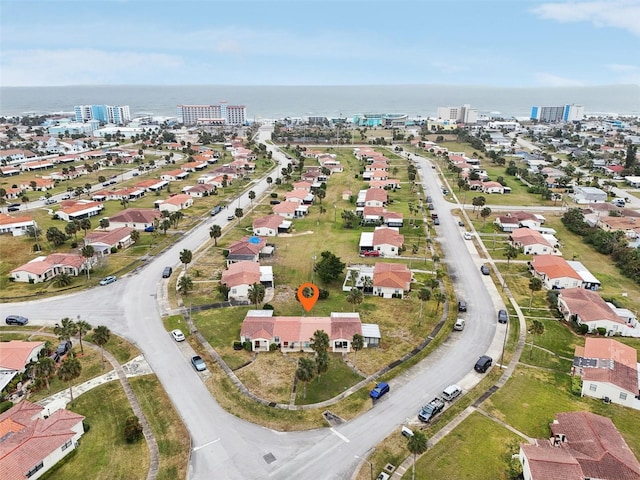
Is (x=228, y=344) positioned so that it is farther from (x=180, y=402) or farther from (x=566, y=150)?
(x=566, y=150)

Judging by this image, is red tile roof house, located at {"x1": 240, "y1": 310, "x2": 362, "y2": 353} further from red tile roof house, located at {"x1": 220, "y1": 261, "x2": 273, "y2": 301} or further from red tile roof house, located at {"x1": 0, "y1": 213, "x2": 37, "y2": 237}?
red tile roof house, located at {"x1": 0, "y1": 213, "x2": 37, "y2": 237}

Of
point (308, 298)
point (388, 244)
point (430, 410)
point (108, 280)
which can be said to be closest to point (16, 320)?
point (108, 280)

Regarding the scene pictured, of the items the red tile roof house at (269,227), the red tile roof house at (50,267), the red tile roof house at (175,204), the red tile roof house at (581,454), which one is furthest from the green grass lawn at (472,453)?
the red tile roof house at (175,204)

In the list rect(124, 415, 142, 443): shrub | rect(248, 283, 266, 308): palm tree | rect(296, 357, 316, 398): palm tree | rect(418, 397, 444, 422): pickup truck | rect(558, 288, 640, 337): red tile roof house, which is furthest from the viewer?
rect(248, 283, 266, 308): palm tree

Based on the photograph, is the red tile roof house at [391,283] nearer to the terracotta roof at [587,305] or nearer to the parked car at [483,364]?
the parked car at [483,364]

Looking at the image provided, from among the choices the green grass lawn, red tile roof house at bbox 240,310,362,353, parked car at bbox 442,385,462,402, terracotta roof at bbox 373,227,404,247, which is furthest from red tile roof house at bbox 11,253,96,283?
the green grass lawn

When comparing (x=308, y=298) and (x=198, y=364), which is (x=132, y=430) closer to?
(x=198, y=364)

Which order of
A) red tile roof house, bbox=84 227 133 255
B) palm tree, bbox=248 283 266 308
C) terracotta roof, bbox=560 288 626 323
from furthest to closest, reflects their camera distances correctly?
red tile roof house, bbox=84 227 133 255
palm tree, bbox=248 283 266 308
terracotta roof, bbox=560 288 626 323
